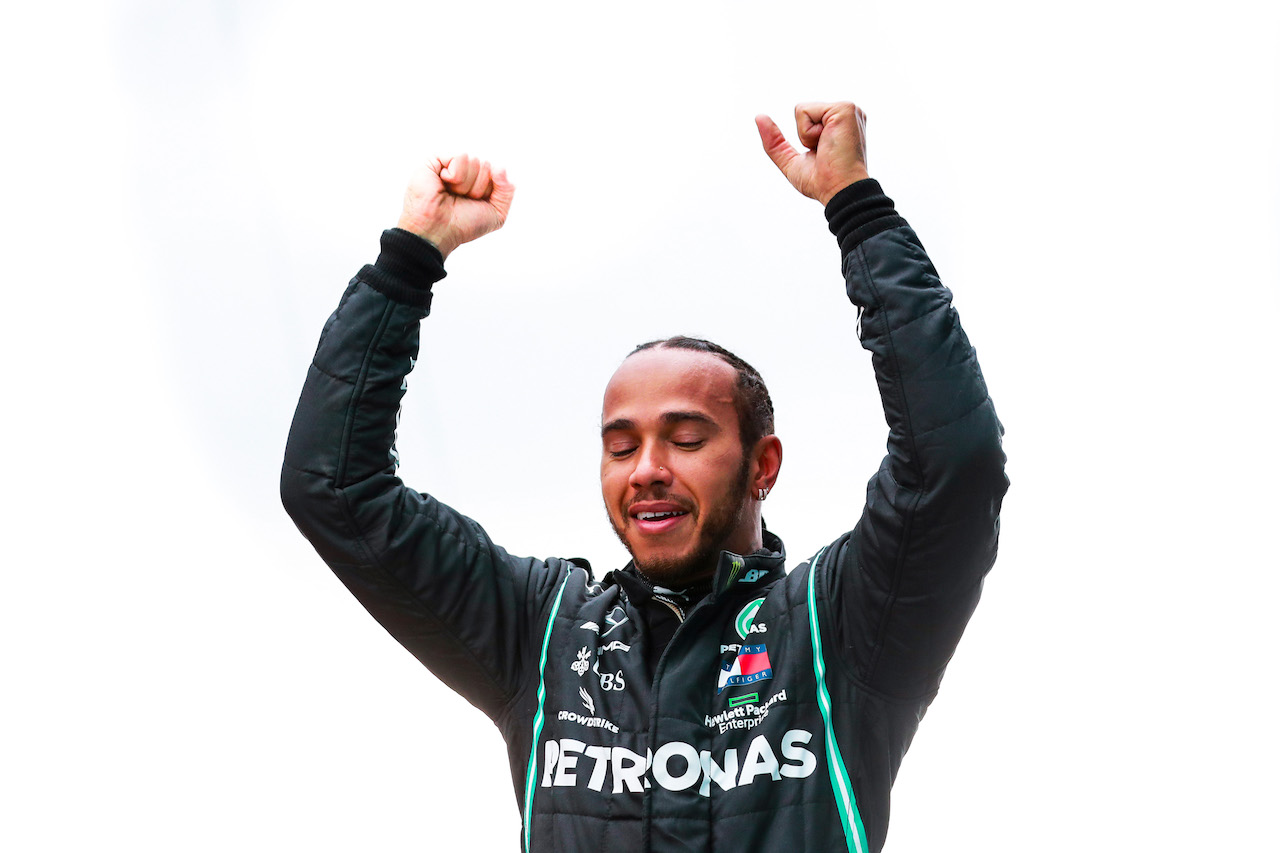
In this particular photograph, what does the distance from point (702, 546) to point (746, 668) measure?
0.84ft

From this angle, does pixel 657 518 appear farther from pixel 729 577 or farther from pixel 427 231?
pixel 427 231

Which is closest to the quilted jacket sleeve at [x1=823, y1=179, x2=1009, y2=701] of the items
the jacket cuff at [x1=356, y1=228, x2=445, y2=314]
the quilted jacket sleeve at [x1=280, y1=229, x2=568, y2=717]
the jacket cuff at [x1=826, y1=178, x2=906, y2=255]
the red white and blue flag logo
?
the jacket cuff at [x1=826, y1=178, x2=906, y2=255]

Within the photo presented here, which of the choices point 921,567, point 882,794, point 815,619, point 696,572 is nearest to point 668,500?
point 696,572

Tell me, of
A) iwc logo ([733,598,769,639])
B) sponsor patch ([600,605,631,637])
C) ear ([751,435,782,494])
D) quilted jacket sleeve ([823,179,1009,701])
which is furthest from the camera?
ear ([751,435,782,494])

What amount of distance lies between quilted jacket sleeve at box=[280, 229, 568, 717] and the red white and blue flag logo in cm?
43

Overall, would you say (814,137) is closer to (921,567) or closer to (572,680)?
(921,567)

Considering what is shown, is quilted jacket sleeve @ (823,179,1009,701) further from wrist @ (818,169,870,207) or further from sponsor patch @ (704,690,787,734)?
sponsor patch @ (704,690,787,734)

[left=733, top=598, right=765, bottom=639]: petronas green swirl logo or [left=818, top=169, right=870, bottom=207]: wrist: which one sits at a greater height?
[left=818, top=169, right=870, bottom=207]: wrist

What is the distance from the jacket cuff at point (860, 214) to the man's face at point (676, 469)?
0.45 metres

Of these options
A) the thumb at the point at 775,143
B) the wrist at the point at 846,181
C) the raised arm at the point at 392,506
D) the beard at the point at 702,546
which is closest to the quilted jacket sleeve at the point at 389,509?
the raised arm at the point at 392,506

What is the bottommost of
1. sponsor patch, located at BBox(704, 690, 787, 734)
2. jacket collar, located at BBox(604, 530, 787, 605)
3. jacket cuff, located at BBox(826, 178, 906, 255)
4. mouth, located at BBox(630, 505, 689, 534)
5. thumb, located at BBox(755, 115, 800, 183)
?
sponsor patch, located at BBox(704, 690, 787, 734)

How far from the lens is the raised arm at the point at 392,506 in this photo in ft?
7.87

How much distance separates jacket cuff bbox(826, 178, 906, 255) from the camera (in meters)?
2.12

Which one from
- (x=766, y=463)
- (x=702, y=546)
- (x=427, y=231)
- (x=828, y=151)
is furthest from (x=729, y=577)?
(x=427, y=231)
